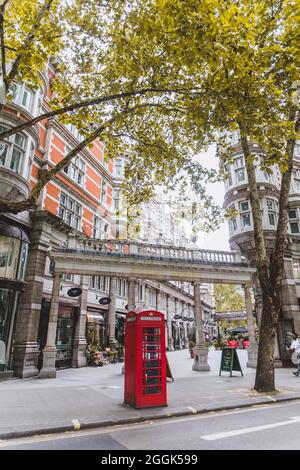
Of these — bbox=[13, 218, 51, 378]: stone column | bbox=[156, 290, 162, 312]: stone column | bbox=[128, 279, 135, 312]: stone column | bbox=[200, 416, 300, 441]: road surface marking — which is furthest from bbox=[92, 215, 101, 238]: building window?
bbox=[200, 416, 300, 441]: road surface marking

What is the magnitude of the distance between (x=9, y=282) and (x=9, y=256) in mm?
1239

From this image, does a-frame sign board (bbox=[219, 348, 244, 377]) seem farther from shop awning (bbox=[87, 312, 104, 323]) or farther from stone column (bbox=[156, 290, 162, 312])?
stone column (bbox=[156, 290, 162, 312])

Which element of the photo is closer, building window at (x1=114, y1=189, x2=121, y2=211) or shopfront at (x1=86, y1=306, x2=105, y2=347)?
shopfront at (x1=86, y1=306, x2=105, y2=347)

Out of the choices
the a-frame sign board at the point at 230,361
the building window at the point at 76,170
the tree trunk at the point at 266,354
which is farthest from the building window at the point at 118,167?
the tree trunk at the point at 266,354

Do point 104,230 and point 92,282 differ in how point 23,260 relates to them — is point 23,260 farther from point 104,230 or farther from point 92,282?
point 104,230

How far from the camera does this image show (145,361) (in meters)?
7.37

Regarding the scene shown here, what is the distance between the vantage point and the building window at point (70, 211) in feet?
62.4

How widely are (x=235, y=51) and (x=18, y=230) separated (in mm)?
11660

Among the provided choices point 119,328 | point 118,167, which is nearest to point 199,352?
point 119,328

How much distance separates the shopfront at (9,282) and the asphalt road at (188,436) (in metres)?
9.07

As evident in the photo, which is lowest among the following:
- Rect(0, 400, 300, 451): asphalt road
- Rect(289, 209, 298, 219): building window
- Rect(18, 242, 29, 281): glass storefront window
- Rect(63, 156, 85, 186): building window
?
Rect(0, 400, 300, 451): asphalt road

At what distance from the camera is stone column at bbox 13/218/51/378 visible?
13680mm

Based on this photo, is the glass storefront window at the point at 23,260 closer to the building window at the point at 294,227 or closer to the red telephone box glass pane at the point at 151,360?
the red telephone box glass pane at the point at 151,360

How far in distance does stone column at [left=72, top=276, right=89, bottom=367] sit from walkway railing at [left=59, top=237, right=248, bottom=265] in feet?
11.8
